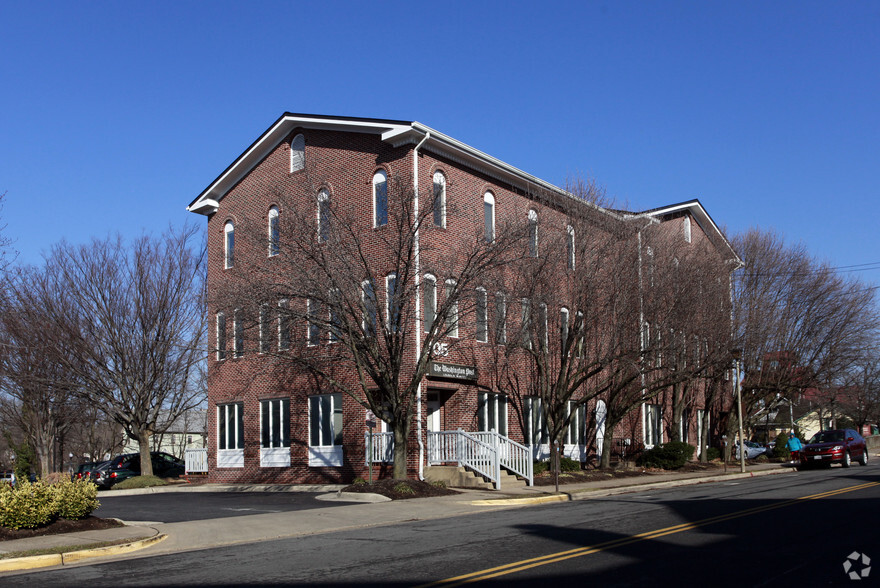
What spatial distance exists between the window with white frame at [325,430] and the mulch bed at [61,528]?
38.5 feet

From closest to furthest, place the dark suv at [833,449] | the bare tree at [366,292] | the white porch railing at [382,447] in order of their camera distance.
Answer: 1. the bare tree at [366,292]
2. the white porch railing at [382,447]
3. the dark suv at [833,449]

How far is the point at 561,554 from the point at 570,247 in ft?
58.3

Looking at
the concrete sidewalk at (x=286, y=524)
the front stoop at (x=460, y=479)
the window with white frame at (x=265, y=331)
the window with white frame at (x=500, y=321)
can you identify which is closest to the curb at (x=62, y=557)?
the concrete sidewalk at (x=286, y=524)

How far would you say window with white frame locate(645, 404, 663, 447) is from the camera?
A: 3803 centimetres

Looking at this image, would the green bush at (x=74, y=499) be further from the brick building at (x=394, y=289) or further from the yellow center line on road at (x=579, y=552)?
the yellow center line on road at (x=579, y=552)

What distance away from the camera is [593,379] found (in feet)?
103

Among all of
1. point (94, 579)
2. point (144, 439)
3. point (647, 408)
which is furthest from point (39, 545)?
point (647, 408)

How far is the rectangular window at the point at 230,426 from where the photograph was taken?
31.0 m

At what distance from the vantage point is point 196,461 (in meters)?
34.0

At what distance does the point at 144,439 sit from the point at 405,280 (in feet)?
53.7

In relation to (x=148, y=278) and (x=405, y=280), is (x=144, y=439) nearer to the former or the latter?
(x=148, y=278)

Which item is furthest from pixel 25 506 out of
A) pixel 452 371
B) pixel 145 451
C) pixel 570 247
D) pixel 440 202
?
pixel 145 451

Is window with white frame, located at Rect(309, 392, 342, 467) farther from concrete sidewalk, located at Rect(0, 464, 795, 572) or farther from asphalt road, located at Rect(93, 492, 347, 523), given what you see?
asphalt road, located at Rect(93, 492, 347, 523)

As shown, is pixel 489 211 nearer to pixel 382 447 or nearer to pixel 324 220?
pixel 324 220
